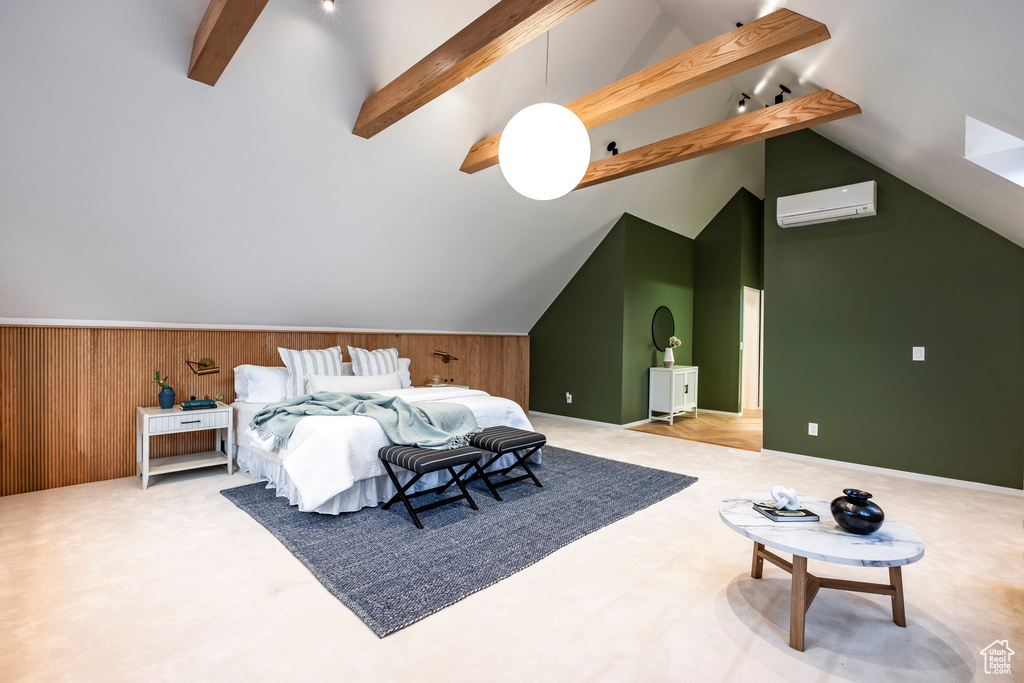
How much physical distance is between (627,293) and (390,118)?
3667mm

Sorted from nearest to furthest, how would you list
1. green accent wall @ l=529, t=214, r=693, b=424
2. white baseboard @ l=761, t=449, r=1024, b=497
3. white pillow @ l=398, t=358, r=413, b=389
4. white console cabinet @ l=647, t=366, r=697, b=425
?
white baseboard @ l=761, t=449, r=1024, b=497, white pillow @ l=398, t=358, r=413, b=389, green accent wall @ l=529, t=214, r=693, b=424, white console cabinet @ l=647, t=366, r=697, b=425

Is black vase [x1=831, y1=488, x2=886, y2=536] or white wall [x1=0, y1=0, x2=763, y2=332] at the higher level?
white wall [x1=0, y1=0, x2=763, y2=332]

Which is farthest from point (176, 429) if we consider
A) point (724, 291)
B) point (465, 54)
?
point (724, 291)

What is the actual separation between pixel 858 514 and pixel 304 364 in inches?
Result: 163

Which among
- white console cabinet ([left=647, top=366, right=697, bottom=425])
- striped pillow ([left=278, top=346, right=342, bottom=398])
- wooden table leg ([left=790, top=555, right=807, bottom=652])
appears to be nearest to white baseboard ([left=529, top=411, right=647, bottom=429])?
white console cabinet ([left=647, top=366, right=697, bottom=425])

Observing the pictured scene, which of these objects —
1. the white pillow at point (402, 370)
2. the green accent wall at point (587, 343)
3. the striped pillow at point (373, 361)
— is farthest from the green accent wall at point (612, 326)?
the striped pillow at point (373, 361)

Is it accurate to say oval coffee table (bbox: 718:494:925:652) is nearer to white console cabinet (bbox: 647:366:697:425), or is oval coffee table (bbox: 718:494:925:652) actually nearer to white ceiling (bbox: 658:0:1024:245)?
white ceiling (bbox: 658:0:1024:245)

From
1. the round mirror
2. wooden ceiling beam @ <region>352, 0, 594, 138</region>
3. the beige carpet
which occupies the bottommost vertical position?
the beige carpet

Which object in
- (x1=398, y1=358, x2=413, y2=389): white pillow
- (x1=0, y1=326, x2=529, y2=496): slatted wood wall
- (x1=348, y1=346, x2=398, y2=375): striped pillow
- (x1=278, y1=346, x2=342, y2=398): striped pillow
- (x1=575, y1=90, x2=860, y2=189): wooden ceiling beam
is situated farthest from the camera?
(x1=398, y1=358, x2=413, y2=389): white pillow

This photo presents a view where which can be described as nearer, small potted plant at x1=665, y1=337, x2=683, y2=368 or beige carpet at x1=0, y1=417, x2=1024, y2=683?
beige carpet at x1=0, y1=417, x2=1024, y2=683

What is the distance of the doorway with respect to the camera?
7215 millimetres

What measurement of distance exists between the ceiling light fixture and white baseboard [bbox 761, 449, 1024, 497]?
373 cm

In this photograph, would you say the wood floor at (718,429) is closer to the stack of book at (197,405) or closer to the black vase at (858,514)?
the black vase at (858,514)

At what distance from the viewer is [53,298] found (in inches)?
132
